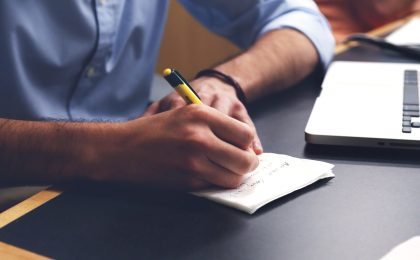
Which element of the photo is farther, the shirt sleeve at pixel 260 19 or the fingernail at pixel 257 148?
the shirt sleeve at pixel 260 19

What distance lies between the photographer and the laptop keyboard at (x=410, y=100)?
0.65 metres

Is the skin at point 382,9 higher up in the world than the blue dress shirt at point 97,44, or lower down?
lower down

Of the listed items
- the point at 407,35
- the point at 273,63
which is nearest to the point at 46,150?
the point at 273,63

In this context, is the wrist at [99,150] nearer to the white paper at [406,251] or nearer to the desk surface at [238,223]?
the desk surface at [238,223]

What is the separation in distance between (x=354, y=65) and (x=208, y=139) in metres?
0.45

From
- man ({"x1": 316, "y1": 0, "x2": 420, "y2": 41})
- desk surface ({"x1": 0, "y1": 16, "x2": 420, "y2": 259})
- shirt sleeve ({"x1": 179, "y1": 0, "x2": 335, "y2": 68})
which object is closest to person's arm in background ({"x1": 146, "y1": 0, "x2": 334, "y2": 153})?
shirt sleeve ({"x1": 179, "y1": 0, "x2": 335, "y2": 68})

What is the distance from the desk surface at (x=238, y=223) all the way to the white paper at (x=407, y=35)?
1.74 ft

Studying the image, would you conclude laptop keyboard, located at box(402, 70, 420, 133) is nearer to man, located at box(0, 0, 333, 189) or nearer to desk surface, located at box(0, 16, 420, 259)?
desk surface, located at box(0, 16, 420, 259)

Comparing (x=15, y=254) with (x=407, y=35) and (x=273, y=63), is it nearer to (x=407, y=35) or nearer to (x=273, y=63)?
(x=273, y=63)

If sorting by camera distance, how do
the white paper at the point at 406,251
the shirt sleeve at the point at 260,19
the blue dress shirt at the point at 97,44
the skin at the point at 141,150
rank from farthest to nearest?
the shirt sleeve at the point at 260,19, the blue dress shirt at the point at 97,44, the skin at the point at 141,150, the white paper at the point at 406,251

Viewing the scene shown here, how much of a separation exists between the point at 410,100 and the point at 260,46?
0.29 m

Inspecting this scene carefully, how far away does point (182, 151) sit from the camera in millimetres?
547

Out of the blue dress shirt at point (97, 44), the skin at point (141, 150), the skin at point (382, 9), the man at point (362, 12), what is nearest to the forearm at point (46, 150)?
the skin at point (141, 150)

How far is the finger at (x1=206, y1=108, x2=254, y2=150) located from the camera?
1.81ft
